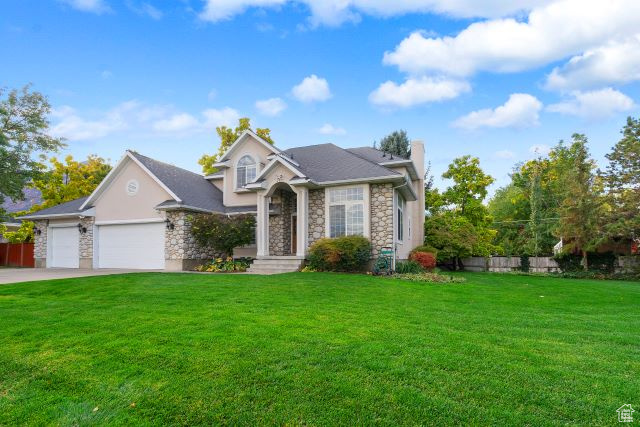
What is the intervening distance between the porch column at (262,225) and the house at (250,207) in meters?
0.04

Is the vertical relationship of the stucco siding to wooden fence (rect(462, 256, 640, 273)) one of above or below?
above

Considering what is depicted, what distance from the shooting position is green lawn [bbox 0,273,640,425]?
3264mm

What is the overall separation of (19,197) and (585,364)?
1141 inches

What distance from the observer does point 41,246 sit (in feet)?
65.9

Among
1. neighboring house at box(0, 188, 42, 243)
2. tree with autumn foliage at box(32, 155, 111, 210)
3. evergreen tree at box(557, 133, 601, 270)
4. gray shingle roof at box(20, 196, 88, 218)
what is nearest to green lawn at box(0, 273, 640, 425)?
gray shingle roof at box(20, 196, 88, 218)

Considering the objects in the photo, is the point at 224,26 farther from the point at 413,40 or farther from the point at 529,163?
the point at 529,163

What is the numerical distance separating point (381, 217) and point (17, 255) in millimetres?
23473

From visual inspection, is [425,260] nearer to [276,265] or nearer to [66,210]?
[276,265]

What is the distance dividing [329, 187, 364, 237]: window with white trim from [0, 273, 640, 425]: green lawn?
7492 mm

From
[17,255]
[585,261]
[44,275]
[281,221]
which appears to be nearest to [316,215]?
[281,221]

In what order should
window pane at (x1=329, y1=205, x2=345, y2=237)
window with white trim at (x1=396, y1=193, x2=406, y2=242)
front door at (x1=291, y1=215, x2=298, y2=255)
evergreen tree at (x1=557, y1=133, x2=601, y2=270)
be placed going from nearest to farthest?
window pane at (x1=329, y1=205, x2=345, y2=237)
window with white trim at (x1=396, y1=193, x2=406, y2=242)
front door at (x1=291, y1=215, x2=298, y2=255)
evergreen tree at (x1=557, y1=133, x2=601, y2=270)

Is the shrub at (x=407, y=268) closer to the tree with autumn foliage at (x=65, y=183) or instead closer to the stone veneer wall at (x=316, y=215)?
the stone veneer wall at (x=316, y=215)

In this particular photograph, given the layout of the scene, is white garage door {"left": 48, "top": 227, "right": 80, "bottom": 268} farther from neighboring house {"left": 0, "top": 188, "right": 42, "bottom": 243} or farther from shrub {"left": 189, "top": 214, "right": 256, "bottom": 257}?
neighboring house {"left": 0, "top": 188, "right": 42, "bottom": 243}

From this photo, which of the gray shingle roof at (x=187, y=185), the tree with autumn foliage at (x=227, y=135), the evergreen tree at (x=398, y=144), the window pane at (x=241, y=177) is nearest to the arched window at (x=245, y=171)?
the window pane at (x=241, y=177)
